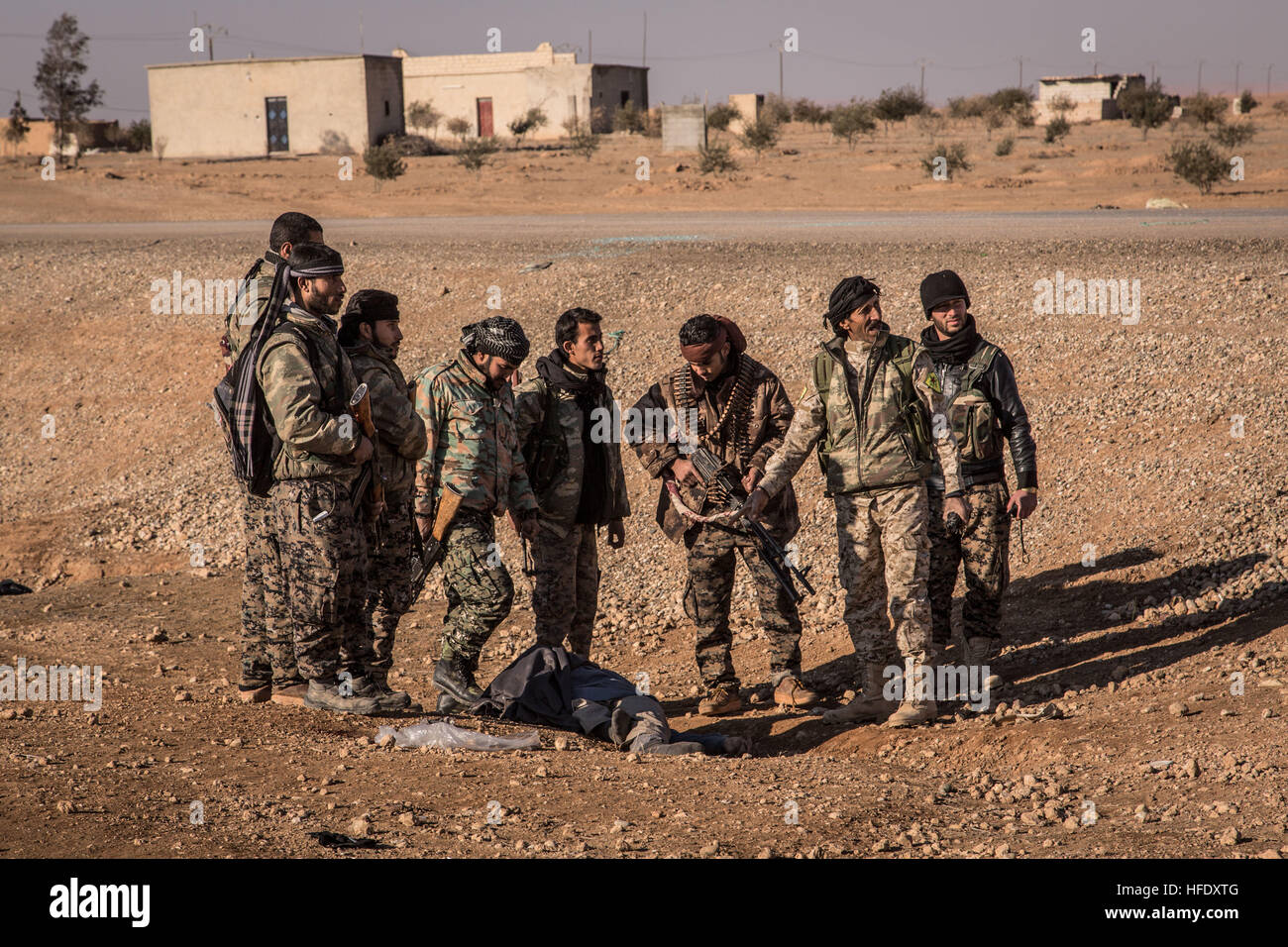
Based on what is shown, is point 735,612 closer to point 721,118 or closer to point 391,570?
point 391,570

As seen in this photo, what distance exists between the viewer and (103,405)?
13.1 meters

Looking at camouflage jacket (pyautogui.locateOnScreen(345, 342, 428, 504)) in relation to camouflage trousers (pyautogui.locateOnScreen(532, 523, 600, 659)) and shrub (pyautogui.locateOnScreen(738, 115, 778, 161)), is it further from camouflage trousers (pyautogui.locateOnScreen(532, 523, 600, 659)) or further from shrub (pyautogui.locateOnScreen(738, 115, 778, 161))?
shrub (pyautogui.locateOnScreen(738, 115, 778, 161))

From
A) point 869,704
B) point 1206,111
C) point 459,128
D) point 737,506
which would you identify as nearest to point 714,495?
point 737,506

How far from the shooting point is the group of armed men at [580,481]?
15.9 ft

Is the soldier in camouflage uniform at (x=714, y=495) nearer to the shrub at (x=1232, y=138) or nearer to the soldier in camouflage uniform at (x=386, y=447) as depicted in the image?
the soldier in camouflage uniform at (x=386, y=447)

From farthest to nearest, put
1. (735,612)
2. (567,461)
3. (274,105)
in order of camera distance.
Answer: (274,105)
(735,612)
(567,461)

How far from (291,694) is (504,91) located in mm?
51504

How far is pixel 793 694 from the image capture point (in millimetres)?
6238

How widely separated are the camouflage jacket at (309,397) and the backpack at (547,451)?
1.23m

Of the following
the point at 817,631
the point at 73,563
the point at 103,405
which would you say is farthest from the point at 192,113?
the point at 817,631

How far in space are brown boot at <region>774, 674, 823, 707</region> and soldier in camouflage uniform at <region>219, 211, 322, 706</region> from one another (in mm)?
2479

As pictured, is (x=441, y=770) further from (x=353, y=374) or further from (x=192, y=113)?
(x=192, y=113)

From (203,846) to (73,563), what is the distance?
23.0ft

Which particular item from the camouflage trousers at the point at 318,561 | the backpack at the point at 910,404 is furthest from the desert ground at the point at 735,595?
the backpack at the point at 910,404
